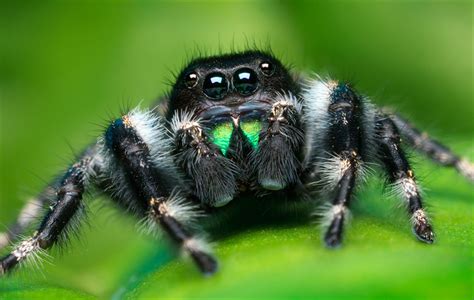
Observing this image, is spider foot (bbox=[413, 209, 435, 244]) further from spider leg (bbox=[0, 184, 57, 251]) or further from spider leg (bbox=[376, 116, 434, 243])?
spider leg (bbox=[0, 184, 57, 251])

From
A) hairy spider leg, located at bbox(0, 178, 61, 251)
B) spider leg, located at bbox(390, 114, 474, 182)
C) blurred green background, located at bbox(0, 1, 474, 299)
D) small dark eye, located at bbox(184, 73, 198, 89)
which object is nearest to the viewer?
small dark eye, located at bbox(184, 73, 198, 89)

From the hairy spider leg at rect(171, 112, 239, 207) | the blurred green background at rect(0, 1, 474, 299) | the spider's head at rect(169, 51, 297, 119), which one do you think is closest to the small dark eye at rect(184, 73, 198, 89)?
the spider's head at rect(169, 51, 297, 119)

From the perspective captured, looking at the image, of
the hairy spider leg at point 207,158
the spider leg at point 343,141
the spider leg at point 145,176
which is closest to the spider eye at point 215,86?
the hairy spider leg at point 207,158

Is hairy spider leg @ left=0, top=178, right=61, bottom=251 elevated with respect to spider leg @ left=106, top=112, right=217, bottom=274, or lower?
lower

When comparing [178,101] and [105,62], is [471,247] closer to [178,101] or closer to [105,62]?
[178,101]

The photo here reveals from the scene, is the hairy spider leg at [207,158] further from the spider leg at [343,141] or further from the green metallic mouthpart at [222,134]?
the spider leg at [343,141]

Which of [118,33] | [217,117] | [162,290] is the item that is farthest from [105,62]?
[162,290]
